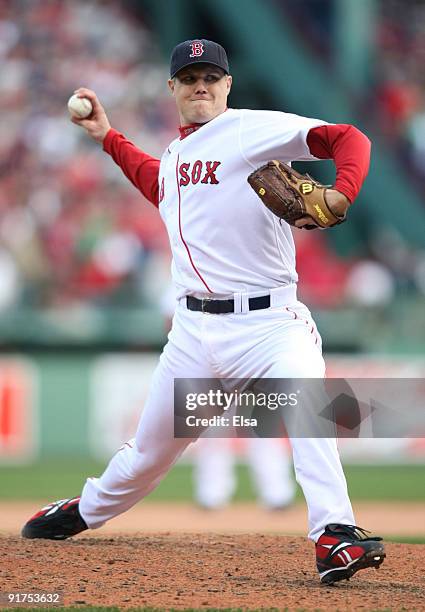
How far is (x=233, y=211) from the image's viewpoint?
3.79 meters

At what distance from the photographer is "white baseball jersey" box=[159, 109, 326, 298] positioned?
12.4 feet

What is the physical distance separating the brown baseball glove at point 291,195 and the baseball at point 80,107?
1.21 meters

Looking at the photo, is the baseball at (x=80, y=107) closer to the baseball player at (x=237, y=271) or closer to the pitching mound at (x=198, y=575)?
the baseball player at (x=237, y=271)

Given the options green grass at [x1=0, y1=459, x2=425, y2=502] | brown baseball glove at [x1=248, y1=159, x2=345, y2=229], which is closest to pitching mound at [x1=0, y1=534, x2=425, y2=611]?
brown baseball glove at [x1=248, y1=159, x2=345, y2=229]

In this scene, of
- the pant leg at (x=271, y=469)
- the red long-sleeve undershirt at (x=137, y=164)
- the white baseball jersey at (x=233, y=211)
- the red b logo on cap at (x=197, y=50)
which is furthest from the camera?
the pant leg at (x=271, y=469)

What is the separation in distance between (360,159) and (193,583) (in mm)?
1513

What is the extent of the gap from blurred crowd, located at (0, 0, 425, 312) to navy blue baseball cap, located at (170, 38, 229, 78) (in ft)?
23.0

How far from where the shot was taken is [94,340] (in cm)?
1098

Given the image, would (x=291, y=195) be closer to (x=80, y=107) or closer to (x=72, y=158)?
(x=80, y=107)

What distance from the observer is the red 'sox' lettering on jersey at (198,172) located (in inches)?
151

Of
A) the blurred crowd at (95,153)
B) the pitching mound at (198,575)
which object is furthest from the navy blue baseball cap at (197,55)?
the blurred crowd at (95,153)

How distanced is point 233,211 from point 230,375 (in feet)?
1.85

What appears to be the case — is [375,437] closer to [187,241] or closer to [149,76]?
[149,76]

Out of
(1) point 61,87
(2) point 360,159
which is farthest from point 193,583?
(1) point 61,87
